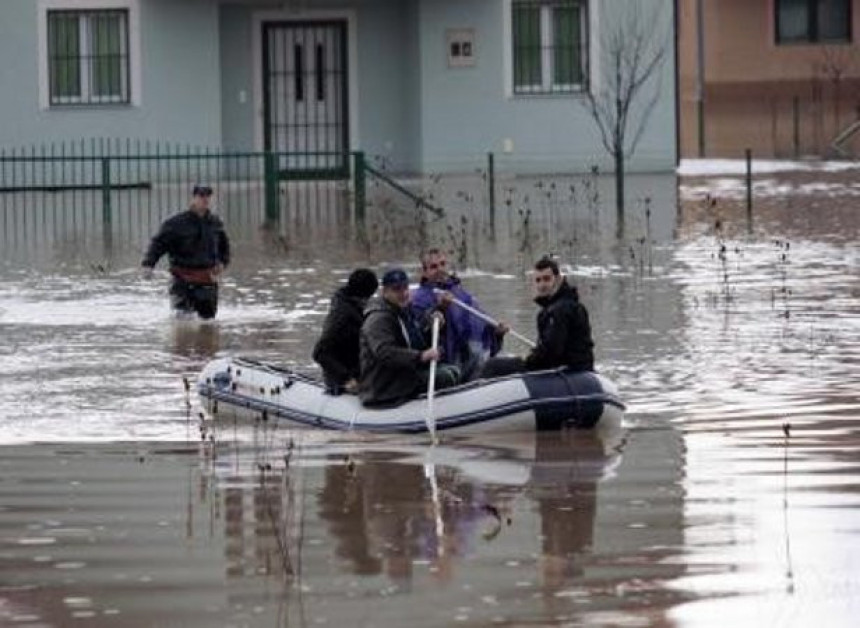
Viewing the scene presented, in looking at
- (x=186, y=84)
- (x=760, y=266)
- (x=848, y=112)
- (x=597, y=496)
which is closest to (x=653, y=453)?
(x=597, y=496)

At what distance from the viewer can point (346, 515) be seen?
46.0ft

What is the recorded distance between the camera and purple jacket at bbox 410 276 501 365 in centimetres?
1819

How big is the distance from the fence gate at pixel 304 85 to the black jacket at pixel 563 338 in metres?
26.1

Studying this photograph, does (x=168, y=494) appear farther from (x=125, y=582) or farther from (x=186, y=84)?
(x=186, y=84)

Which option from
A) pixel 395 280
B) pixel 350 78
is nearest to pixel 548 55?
pixel 350 78

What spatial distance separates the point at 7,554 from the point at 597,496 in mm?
3343

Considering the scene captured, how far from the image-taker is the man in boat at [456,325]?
59.4ft

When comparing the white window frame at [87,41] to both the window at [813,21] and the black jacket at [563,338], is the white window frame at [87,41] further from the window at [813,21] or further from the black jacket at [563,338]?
the black jacket at [563,338]

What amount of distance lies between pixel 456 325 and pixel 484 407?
1.52 metres

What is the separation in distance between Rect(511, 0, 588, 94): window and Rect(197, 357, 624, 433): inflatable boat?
25948 millimetres

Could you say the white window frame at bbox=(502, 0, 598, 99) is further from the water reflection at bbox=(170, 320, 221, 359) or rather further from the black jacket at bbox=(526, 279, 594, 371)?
the black jacket at bbox=(526, 279, 594, 371)

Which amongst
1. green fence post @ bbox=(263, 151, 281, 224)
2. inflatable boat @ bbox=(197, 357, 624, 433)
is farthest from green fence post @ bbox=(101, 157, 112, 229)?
inflatable boat @ bbox=(197, 357, 624, 433)

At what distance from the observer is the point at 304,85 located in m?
43.2

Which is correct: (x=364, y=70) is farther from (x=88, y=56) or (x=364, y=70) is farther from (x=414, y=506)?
(x=414, y=506)
